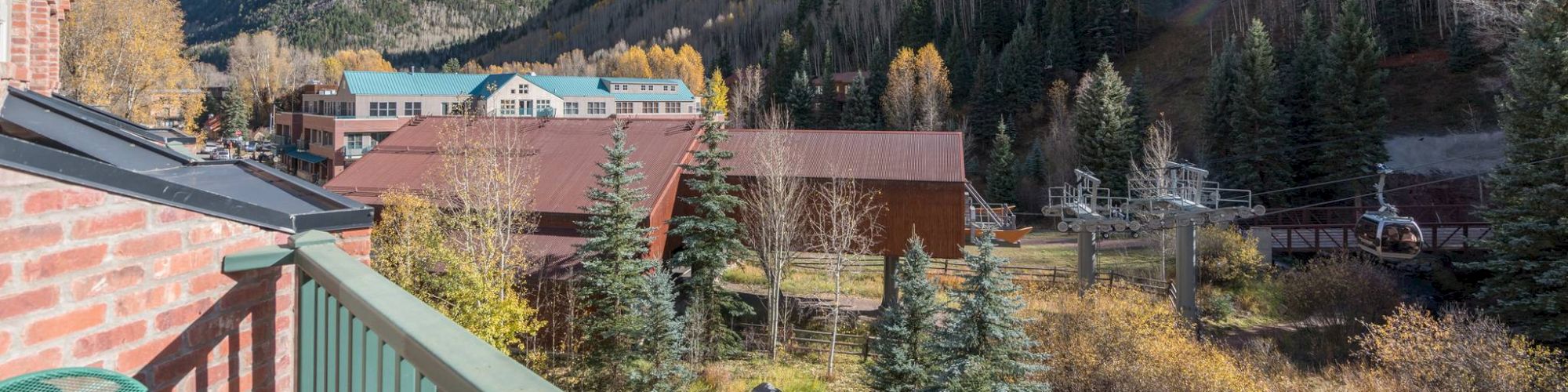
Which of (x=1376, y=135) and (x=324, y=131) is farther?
(x=324, y=131)

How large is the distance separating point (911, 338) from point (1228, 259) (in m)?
16.1

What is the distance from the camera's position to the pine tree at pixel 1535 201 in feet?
59.9

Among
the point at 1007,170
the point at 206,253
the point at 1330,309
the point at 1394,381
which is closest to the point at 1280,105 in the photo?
the point at 1007,170

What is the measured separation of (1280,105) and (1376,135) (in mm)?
3894

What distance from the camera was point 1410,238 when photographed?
15641 millimetres

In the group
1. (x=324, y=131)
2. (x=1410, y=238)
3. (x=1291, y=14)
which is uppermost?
(x=1291, y=14)

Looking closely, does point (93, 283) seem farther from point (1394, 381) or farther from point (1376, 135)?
point (1376, 135)

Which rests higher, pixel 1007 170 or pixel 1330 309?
pixel 1007 170

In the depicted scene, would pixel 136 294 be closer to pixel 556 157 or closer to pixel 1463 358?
pixel 1463 358

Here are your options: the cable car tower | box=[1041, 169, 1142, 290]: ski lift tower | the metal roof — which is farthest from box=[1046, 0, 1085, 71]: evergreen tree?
the metal roof

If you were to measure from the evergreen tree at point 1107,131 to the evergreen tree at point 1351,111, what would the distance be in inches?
308

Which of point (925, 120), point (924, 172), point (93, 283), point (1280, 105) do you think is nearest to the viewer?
point (93, 283)

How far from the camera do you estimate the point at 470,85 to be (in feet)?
167

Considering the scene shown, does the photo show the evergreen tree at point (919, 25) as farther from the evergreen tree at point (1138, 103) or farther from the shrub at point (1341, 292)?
the shrub at point (1341, 292)
